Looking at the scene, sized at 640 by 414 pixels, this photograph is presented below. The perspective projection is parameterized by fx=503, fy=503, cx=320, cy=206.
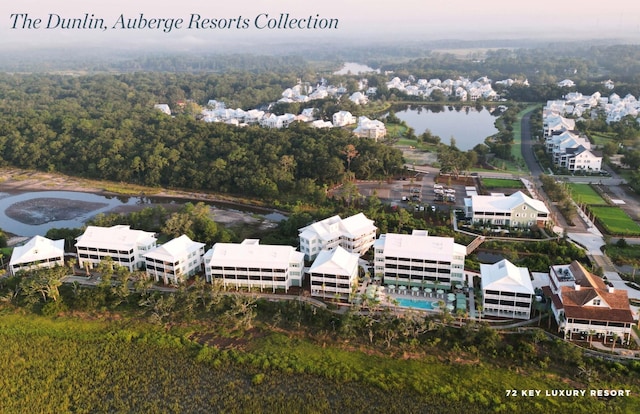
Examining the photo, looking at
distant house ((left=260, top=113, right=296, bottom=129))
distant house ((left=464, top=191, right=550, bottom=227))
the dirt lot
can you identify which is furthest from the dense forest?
distant house ((left=260, top=113, right=296, bottom=129))

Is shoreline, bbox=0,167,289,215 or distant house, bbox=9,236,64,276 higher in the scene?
shoreline, bbox=0,167,289,215

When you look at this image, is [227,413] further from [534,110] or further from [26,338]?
[534,110]

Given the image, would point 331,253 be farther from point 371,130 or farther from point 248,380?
point 371,130

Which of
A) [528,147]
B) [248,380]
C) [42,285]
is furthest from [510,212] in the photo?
[42,285]

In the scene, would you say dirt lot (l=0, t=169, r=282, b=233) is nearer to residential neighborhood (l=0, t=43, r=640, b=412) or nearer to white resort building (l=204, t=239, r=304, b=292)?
residential neighborhood (l=0, t=43, r=640, b=412)

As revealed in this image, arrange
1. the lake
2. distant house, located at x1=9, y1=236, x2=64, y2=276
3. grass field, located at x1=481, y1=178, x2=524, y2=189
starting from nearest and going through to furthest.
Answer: distant house, located at x1=9, y1=236, x2=64, y2=276, grass field, located at x1=481, y1=178, x2=524, y2=189, the lake

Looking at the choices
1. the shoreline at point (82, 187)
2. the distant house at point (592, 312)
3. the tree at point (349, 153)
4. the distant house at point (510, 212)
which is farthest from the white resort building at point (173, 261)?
the tree at point (349, 153)
